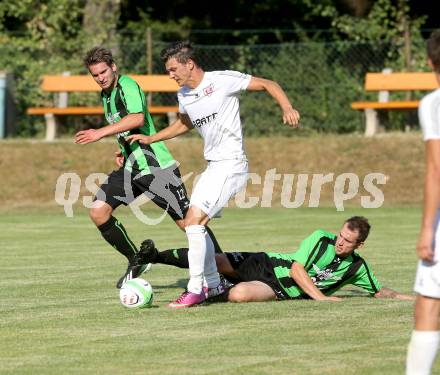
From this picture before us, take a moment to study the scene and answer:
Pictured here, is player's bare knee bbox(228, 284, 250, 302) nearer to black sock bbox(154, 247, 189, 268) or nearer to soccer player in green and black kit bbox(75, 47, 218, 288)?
black sock bbox(154, 247, 189, 268)

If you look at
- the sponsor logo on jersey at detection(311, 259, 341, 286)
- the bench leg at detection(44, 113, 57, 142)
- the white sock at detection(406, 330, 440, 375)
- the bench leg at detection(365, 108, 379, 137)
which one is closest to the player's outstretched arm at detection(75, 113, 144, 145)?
the sponsor logo on jersey at detection(311, 259, 341, 286)

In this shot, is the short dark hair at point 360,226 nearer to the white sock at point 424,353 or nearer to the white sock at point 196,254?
the white sock at point 196,254

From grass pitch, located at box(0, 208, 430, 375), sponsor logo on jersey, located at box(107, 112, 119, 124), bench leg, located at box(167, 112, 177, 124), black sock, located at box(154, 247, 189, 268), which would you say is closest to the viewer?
grass pitch, located at box(0, 208, 430, 375)

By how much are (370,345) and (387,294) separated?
234cm

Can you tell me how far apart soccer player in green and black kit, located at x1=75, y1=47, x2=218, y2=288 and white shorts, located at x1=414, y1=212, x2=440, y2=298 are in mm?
4631

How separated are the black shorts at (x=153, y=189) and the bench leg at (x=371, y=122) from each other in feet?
45.1

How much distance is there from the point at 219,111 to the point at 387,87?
1488cm

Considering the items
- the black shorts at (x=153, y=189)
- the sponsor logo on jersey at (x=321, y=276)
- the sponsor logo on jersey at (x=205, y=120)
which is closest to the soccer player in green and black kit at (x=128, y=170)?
the black shorts at (x=153, y=189)

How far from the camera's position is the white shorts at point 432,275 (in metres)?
5.81

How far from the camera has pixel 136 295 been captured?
9.17 meters

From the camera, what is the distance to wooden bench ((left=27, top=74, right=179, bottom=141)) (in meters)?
24.0

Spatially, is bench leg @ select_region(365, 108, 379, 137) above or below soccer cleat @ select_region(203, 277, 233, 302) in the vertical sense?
below

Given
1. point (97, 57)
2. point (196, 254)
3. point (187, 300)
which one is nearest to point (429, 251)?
point (196, 254)

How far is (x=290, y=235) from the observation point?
16656mm
